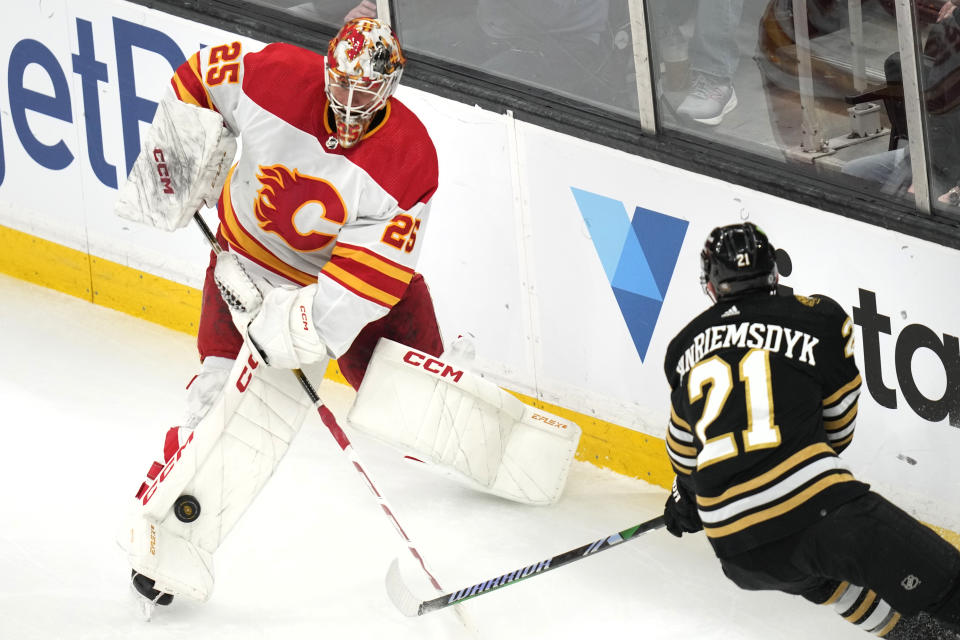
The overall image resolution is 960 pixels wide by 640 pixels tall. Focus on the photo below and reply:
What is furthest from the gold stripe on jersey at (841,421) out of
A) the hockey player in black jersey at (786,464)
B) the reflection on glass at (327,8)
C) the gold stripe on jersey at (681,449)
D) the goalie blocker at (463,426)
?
the reflection on glass at (327,8)

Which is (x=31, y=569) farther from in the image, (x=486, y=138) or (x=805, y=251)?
(x=805, y=251)

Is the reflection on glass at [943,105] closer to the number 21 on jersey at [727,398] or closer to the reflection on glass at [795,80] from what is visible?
the reflection on glass at [795,80]

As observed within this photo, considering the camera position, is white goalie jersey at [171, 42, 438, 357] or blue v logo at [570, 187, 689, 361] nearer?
white goalie jersey at [171, 42, 438, 357]

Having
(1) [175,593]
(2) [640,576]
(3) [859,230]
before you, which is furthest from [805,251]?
(1) [175,593]

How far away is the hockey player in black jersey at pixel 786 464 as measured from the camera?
2500 millimetres

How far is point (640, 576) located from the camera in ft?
11.3

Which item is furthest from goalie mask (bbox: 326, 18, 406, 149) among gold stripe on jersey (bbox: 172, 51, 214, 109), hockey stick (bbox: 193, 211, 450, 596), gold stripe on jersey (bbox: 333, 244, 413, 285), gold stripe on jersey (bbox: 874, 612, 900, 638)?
gold stripe on jersey (bbox: 874, 612, 900, 638)

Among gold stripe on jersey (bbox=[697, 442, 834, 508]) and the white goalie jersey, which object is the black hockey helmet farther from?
the white goalie jersey

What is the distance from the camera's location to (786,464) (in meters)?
2.57

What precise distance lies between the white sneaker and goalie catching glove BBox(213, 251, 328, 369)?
116 centimetres

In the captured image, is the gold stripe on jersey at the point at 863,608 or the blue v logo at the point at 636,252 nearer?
the gold stripe on jersey at the point at 863,608

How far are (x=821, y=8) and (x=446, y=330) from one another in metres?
1.33

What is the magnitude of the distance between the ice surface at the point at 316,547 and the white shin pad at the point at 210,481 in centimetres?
17

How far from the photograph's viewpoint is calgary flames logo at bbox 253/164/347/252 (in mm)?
3092
